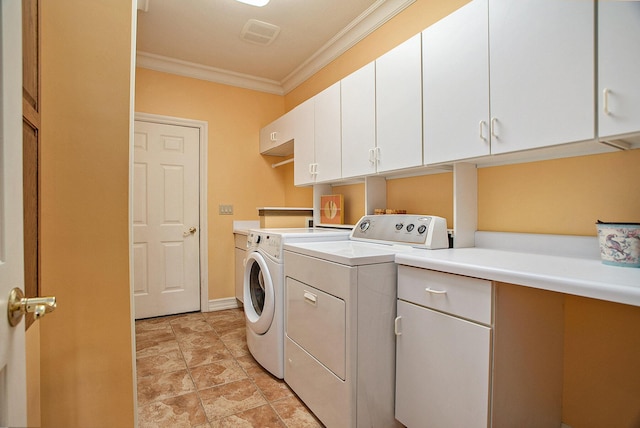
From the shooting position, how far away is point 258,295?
2.38 metres

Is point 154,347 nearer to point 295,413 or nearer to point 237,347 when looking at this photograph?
point 237,347

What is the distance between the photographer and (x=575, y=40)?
110cm

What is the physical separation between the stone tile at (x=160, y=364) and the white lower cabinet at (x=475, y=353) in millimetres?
1598

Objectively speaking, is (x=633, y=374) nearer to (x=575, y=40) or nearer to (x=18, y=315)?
(x=575, y=40)

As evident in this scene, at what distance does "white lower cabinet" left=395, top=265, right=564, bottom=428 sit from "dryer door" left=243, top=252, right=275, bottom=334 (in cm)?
91

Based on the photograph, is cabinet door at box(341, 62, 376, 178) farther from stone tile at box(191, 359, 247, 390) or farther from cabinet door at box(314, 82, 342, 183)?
stone tile at box(191, 359, 247, 390)

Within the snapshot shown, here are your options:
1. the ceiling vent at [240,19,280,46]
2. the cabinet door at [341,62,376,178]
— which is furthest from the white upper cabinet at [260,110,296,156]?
the cabinet door at [341,62,376,178]

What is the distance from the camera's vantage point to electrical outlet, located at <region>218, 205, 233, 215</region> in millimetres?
3490

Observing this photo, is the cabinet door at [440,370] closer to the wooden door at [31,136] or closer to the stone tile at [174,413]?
the stone tile at [174,413]

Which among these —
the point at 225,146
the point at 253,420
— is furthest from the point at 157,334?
the point at 225,146

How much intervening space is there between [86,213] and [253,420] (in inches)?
50.6

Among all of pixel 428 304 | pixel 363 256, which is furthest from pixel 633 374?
pixel 363 256

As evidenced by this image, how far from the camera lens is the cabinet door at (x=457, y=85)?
55.1 inches

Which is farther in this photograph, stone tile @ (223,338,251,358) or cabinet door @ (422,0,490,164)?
stone tile @ (223,338,251,358)
